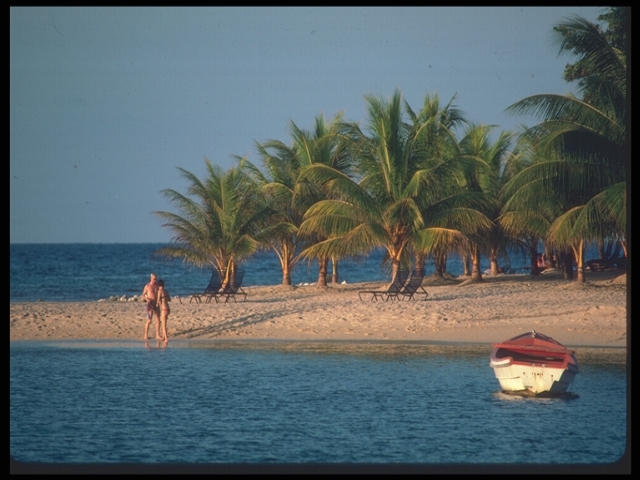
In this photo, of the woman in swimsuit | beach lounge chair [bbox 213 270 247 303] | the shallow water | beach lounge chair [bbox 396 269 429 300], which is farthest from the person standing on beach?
beach lounge chair [bbox 396 269 429 300]

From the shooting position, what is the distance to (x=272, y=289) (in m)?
27.3

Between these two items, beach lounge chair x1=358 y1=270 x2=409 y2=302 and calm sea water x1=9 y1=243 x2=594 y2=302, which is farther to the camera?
calm sea water x1=9 y1=243 x2=594 y2=302

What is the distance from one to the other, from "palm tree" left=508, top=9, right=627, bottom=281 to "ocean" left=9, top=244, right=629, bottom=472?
264 inches

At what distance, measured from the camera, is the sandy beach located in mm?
17641

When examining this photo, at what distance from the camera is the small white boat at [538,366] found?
1313 cm

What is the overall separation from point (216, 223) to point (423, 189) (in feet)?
20.5

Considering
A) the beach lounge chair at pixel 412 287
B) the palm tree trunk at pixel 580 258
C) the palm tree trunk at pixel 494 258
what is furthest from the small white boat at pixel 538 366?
the palm tree trunk at pixel 494 258

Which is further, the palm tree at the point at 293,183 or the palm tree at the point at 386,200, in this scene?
the palm tree at the point at 293,183

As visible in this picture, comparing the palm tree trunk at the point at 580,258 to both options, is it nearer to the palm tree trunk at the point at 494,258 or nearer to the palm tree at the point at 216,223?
the palm tree trunk at the point at 494,258

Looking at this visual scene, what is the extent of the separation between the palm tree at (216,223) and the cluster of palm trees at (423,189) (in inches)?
1.4

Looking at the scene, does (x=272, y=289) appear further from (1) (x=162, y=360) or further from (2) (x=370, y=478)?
(2) (x=370, y=478)

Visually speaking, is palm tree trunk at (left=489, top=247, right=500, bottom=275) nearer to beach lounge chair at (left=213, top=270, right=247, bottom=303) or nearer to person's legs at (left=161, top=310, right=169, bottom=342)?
beach lounge chair at (left=213, top=270, right=247, bottom=303)

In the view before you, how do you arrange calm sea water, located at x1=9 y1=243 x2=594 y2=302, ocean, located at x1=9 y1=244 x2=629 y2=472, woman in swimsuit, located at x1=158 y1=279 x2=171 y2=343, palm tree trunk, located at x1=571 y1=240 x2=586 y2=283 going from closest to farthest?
ocean, located at x1=9 y1=244 x2=629 y2=472
woman in swimsuit, located at x1=158 y1=279 x2=171 y2=343
palm tree trunk, located at x1=571 y1=240 x2=586 y2=283
calm sea water, located at x1=9 y1=243 x2=594 y2=302

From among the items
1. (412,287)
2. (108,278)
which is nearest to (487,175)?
(412,287)
